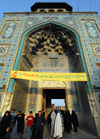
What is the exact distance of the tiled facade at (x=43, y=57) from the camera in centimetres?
415

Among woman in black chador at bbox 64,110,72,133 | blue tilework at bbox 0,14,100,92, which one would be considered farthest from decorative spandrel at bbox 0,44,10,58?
woman in black chador at bbox 64,110,72,133

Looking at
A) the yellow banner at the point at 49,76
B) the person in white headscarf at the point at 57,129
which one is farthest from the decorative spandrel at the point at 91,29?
the person in white headscarf at the point at 57,129

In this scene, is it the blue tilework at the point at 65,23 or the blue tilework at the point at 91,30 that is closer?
the blue tilework at the point at 65,23

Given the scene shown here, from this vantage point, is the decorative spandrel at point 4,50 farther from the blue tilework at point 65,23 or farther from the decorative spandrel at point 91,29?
the decorative spandrel at point 91,29

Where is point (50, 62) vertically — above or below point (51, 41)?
below

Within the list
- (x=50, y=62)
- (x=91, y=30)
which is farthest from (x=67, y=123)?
(x=91, y=30)

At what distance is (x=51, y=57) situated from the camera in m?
6.63

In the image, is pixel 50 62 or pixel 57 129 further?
pixel 50 62

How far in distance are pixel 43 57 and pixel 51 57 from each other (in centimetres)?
63

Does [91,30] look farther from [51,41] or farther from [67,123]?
[67,123]

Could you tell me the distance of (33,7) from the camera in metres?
9.29

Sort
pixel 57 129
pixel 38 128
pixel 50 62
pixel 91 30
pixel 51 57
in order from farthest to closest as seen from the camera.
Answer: pixel 51 57, pixel 50 62, pixel 91 30, pixel 57 129, pixel 38 128

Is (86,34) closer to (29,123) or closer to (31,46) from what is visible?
(31,46)

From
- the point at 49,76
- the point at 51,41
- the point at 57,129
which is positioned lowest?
the point at 57,129
